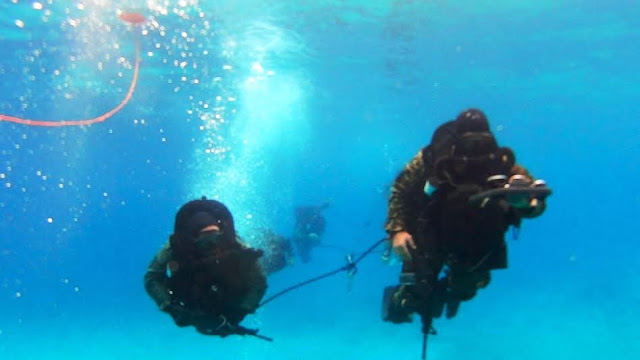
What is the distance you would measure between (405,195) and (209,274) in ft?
6.24

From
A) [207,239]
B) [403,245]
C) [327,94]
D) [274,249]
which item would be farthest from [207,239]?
[327,94]

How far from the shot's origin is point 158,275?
17.3 feet

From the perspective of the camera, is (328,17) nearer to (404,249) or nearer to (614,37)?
(614,37)

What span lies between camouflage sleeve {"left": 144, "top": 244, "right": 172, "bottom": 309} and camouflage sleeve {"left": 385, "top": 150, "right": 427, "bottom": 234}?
224 cm

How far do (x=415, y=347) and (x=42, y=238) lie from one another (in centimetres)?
14765

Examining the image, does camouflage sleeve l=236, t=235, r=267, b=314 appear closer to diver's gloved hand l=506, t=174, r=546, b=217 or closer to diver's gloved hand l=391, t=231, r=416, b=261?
diver's gloved hand l=391, t=231, r=416, b=261

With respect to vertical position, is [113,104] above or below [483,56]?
above

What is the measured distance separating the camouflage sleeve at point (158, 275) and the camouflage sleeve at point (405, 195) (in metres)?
2.24

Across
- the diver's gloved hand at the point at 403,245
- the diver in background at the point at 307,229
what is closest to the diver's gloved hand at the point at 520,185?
the diver's gloved hand at the point at 403,245

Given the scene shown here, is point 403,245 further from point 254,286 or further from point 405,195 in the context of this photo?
point 254,286

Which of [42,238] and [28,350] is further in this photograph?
[42,238]

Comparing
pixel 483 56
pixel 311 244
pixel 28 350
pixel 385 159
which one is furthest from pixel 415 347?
pixel 385 159

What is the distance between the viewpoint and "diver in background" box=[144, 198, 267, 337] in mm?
4668

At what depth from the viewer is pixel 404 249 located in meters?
4.48
